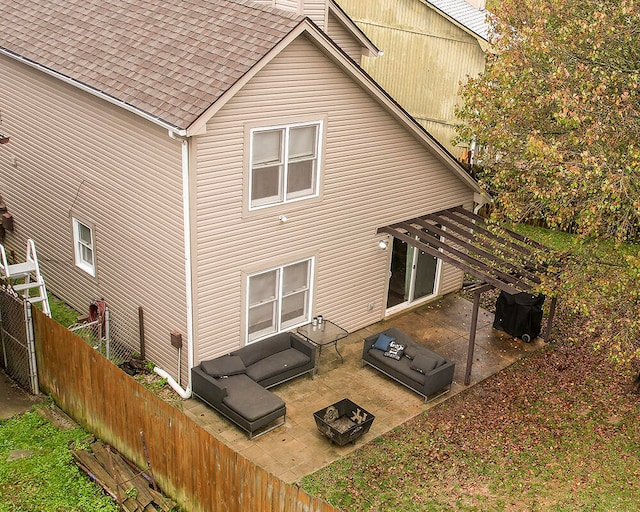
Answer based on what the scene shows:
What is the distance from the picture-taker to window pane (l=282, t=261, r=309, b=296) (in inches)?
628

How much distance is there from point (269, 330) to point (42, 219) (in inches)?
264

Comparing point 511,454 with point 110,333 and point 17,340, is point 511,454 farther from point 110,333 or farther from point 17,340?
point 17,340

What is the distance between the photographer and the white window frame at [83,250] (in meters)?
16.5

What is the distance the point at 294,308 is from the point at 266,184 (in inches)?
129

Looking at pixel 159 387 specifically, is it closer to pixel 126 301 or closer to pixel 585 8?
pixel 126 301

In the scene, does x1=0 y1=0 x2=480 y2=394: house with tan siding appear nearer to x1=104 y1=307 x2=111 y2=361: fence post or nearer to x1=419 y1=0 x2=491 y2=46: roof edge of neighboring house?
x1=104 y1=307 x2=111 y2=361: fence post

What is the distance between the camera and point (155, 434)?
11.4 metres

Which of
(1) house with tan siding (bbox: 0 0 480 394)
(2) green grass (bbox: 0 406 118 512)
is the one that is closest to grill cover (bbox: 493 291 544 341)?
(1) house with tan siding (bbox: 0 0 480 394)

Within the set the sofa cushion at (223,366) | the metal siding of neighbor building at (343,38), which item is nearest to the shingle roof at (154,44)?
the metal siding of neighbor building at (343,38)

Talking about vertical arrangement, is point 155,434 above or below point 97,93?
below

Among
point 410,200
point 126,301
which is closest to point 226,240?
point 126,301

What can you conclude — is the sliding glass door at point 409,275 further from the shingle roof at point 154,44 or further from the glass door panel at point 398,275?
the shingle roof at point 154,44

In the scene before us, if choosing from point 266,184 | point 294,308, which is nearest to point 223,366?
point 294,308

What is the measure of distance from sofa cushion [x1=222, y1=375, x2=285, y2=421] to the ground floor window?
157 centimetres
